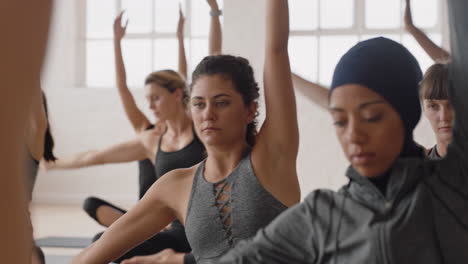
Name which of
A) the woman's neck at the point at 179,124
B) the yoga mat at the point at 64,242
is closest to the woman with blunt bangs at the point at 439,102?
the woman's neck at the point at 179,124

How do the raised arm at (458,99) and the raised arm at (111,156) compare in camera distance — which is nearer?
the raised arm at (458,99)

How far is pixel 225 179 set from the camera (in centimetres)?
183

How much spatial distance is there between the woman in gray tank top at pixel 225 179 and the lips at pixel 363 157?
726 mm

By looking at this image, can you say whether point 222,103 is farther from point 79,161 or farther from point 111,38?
point 111,38

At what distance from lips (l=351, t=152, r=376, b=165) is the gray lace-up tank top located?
2.61 feet

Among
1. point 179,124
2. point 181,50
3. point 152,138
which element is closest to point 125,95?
point 152,138

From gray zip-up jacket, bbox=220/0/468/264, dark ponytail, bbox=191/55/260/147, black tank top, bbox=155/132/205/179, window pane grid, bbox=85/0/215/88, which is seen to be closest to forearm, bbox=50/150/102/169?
black tank top, bbox=155/132/205/179

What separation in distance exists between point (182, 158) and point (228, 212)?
5.69 feet

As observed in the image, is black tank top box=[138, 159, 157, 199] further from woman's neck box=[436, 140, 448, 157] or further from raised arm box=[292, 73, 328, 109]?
woman's neck box=[436, 140, 448, 157]

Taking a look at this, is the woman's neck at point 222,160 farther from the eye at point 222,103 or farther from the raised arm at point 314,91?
the raised arm at point 314,91

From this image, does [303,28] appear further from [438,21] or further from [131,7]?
[131,7]

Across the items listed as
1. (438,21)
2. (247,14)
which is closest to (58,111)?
(247,14)

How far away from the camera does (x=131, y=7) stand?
9.39 m

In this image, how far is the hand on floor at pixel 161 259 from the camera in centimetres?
318
